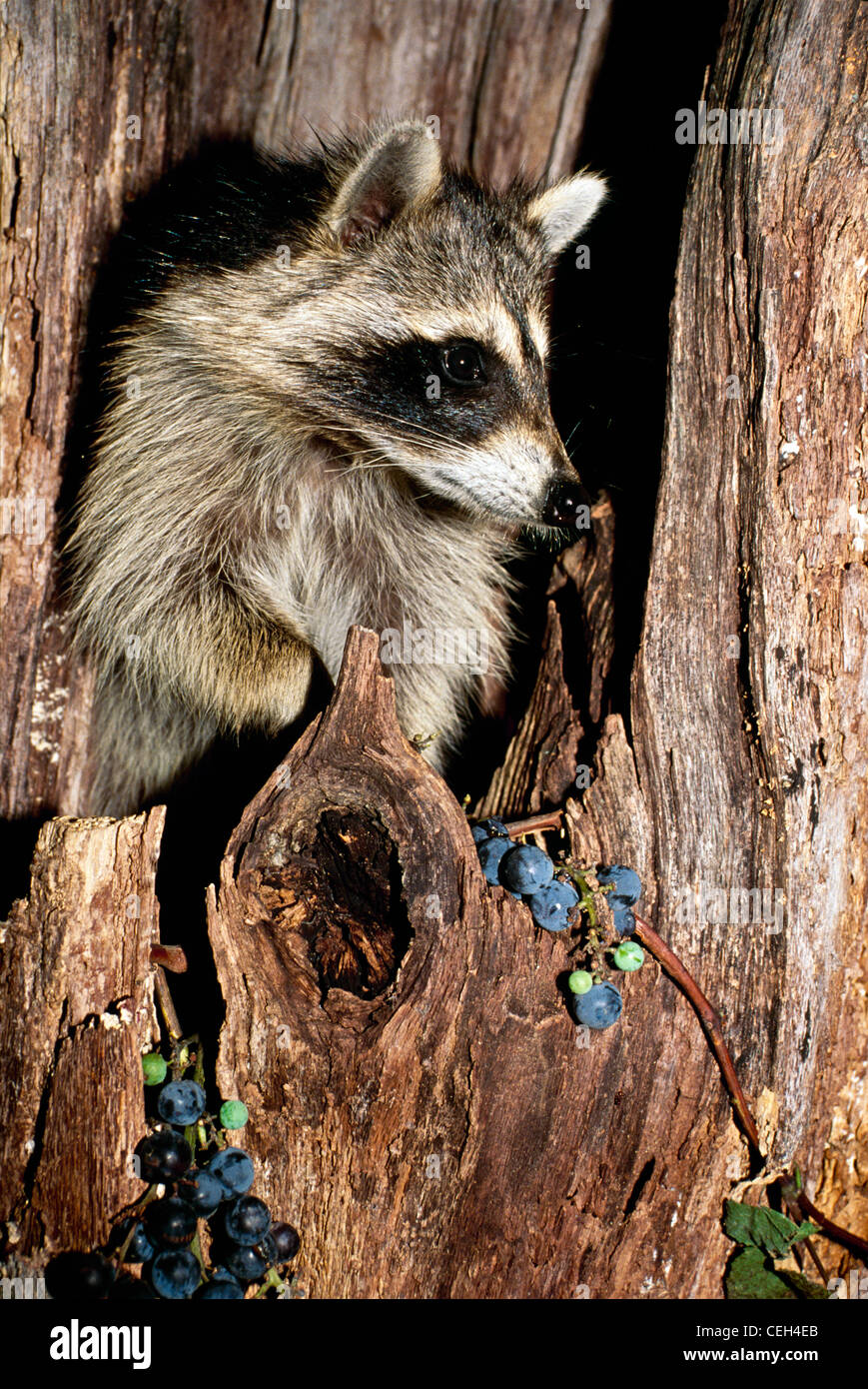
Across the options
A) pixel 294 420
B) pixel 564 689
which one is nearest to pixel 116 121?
pixel 294 420

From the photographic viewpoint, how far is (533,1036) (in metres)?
1.83

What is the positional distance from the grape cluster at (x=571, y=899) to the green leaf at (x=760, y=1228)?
0.42 m

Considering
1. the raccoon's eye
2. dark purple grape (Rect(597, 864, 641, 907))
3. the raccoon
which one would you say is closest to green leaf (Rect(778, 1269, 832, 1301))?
dark purple grape (Rect(597, 864, 641, 907))

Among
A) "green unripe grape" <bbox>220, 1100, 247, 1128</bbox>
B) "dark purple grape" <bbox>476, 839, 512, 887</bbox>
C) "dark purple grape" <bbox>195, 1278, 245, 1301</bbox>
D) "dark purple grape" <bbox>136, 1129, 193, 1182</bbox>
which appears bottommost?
"dark purple grape" <bbox>195, 1278, 245, 1301</bbox>

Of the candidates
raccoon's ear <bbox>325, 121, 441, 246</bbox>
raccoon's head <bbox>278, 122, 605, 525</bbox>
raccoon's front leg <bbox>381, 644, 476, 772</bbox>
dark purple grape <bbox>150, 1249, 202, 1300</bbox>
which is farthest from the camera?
raccoon's front leg <bbox>381, 644, 476, 772</bbox>

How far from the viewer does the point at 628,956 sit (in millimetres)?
1813

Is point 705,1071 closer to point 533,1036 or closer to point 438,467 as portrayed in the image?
point 533,1036

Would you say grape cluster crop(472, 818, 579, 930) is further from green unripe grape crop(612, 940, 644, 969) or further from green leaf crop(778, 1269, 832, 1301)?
green leaf crop(778, 1269, 832, 1301)

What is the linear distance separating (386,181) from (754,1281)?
230 cm

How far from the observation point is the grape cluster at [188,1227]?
5.27 feet

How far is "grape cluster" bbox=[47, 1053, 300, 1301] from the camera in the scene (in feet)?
5.27

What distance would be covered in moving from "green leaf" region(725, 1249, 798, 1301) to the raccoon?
1.43 meters

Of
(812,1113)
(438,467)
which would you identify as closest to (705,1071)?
(812,1113)

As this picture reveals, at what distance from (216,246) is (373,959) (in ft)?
5.46
